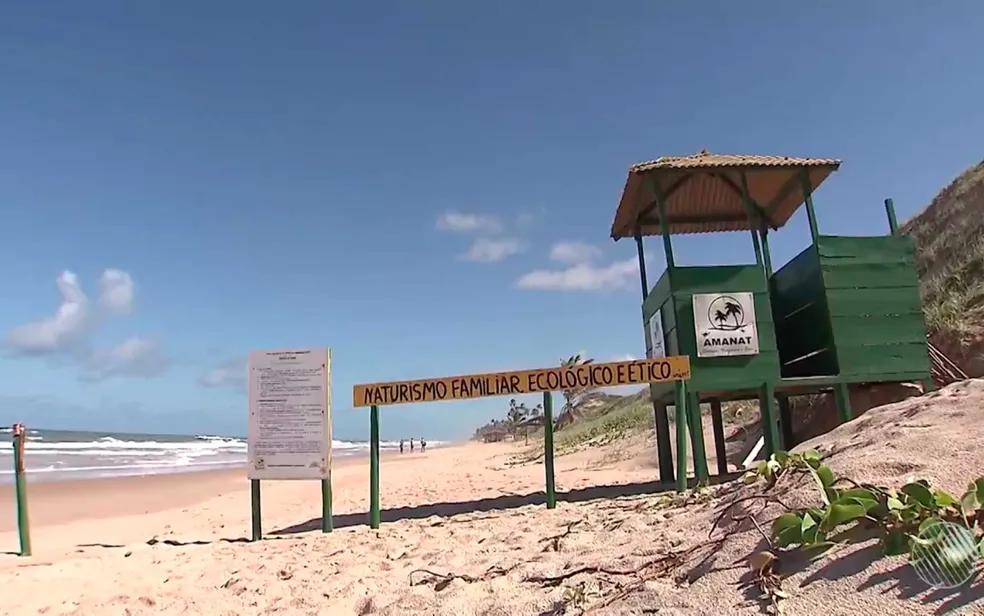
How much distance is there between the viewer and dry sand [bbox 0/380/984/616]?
2582 millimetres

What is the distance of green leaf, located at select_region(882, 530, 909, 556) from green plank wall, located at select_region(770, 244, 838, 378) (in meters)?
6.92

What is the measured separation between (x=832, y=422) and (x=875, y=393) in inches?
68.1

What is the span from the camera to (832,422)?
34.9 ft

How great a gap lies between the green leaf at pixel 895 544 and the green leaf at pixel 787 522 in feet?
1.10

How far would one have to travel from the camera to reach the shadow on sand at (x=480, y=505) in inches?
335

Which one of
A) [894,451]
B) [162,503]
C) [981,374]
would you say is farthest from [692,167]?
[162,503]

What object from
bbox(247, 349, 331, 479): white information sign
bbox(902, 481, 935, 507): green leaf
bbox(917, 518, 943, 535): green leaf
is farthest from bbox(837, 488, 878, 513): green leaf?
bbox(247, 349, 331, 479): white information sign

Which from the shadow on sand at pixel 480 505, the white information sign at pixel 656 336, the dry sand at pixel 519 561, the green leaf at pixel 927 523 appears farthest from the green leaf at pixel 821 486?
the white information sign at pixel 656 336

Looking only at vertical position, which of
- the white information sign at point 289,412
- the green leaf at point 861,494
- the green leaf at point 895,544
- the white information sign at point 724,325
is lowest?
the green leaf at point 895,544

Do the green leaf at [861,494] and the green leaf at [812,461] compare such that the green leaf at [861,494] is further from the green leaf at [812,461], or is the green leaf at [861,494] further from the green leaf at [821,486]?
the green leaf at [812,461]

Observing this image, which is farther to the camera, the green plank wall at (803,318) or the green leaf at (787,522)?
the green plank wall at (803,318)

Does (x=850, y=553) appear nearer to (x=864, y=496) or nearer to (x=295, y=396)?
(x=864, y=496)

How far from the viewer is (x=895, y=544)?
7.92 feet

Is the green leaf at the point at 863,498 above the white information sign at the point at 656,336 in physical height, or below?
below
